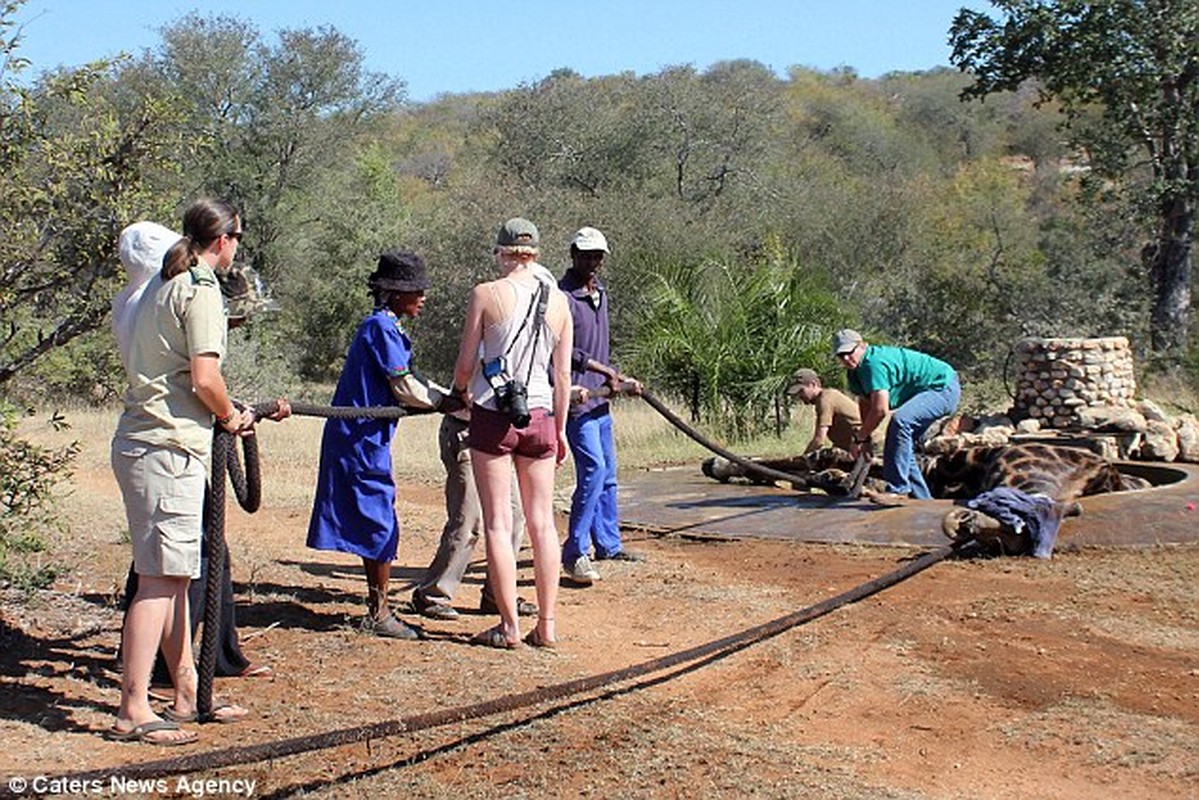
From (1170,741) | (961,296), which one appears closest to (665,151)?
(961,296)

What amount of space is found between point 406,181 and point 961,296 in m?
34.0

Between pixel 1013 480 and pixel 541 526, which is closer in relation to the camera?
pixel 541 526

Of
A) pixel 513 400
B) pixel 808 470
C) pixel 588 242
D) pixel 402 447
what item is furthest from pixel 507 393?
pixel 402 447

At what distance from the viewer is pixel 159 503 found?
4.92 meters

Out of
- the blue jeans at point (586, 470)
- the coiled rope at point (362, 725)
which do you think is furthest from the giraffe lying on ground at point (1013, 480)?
the blue jeans at point (586, 470)

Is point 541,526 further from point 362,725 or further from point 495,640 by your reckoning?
point 362,725

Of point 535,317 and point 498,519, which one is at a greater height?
point 535,317

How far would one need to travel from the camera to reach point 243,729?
17.0 feet

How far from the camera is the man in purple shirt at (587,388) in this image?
7965mm

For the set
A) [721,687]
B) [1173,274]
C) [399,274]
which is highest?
[1173,274]

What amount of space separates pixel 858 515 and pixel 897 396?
96 centimetres

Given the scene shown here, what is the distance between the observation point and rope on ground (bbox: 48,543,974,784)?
411 centimetres

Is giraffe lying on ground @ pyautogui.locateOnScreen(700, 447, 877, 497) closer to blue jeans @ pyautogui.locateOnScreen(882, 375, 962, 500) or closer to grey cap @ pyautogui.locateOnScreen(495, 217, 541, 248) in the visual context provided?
blue jeans @ pyautogui.locateOnScreen(882, 375, 962, 500)

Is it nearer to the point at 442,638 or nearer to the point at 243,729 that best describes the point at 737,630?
the point at 442,638
